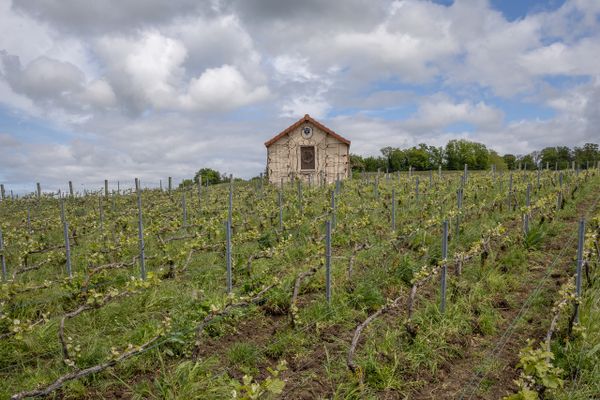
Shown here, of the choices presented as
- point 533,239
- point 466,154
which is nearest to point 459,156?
point 466,154

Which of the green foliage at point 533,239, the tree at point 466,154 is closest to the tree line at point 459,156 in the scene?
the tree at point 466,154

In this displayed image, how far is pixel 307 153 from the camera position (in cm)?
2259

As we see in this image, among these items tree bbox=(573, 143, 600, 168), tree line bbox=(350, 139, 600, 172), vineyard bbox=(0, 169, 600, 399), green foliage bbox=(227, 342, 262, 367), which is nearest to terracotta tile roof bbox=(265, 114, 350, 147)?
vineyard bbox=(0, 169, 600, 399)

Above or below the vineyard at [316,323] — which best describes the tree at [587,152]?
above

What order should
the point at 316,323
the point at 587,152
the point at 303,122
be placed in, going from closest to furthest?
the point at 316,323 → the point at 303,122 → the point at 587,152

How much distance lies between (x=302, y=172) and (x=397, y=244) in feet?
49.1

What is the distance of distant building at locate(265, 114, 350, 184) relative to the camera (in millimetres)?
22359

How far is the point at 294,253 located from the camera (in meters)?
7.73

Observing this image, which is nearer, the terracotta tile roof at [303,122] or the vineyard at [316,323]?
the vineyard at [316,323]

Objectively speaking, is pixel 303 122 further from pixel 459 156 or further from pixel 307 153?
pixel 459 156

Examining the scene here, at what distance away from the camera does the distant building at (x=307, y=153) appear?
22.4m

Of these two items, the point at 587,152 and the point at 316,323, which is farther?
the point at 587,152

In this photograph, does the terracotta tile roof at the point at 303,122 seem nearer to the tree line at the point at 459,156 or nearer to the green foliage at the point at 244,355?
the green foliage at the point at 244,355

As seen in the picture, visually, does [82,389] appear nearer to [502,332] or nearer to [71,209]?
[502,332]
